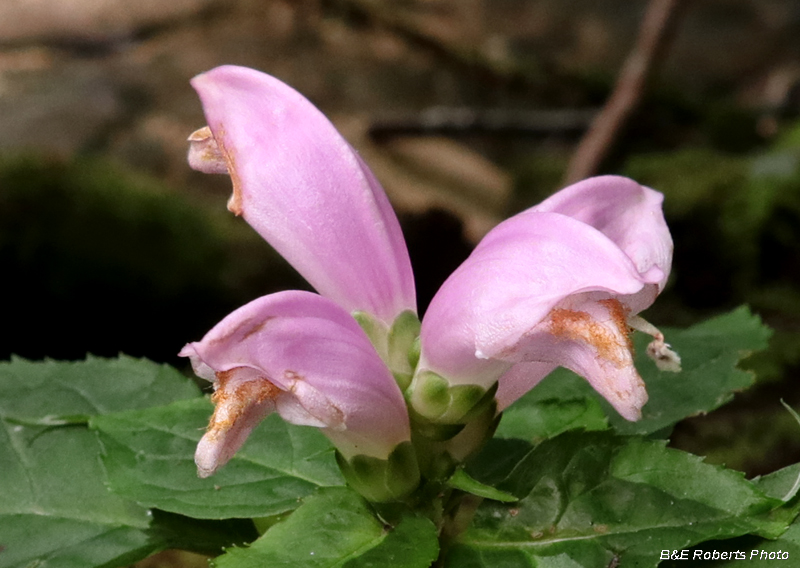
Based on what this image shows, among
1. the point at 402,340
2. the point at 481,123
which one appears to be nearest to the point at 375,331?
the point at 402,340

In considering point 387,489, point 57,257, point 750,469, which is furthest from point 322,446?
point 57,257

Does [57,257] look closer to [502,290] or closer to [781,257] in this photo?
[502,290]

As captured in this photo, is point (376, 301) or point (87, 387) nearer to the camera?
point (376, 301)

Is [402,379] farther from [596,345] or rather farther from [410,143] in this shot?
[410,143]

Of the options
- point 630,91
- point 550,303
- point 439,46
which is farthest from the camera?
point 439,46

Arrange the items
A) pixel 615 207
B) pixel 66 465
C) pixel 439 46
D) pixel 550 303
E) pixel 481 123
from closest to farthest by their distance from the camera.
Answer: pixel 550 303 → pixel 615 207 → pixel 66 465 → pixel 481 123 → pixel 439 46

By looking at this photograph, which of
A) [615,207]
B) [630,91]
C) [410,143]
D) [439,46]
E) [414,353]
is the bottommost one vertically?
[410,143]

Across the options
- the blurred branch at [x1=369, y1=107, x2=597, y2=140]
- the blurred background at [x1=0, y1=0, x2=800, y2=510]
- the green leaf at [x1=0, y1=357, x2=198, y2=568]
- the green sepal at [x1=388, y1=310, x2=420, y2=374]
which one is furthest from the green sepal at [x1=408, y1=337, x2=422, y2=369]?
the blurred branch at [x1=369, y1=107, x2=597, y2=140]
